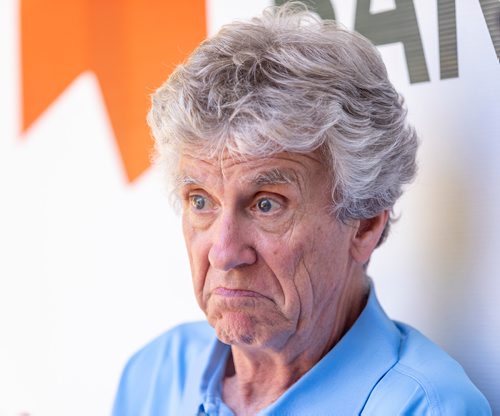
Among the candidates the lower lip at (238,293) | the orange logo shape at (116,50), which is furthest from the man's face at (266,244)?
the orange logo shape at (116,50)

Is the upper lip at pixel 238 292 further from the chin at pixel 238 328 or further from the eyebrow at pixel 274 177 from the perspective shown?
the eyebrow at pixel 274 177

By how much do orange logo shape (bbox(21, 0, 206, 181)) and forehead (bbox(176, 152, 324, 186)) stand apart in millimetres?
838

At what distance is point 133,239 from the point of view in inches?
90.0

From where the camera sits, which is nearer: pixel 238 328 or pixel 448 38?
pixel 238 328

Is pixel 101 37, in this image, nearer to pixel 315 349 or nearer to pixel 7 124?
pixel 7 124

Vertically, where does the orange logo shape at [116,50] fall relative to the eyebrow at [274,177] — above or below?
above

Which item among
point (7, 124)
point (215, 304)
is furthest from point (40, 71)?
point (215, 304)

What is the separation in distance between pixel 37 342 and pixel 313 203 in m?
1.40

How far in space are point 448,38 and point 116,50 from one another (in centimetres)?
106

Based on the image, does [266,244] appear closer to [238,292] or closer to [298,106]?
[238,292]

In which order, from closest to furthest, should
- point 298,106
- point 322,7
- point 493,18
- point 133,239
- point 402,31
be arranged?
1. point 298,106
2. point 493,18
3. point 402,31
4. point 322,7
5. point 133,239

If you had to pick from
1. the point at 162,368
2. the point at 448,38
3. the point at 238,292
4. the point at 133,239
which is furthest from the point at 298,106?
the point at 133,239

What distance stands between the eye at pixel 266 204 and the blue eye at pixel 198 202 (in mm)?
121

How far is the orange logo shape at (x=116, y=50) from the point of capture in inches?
86.4
